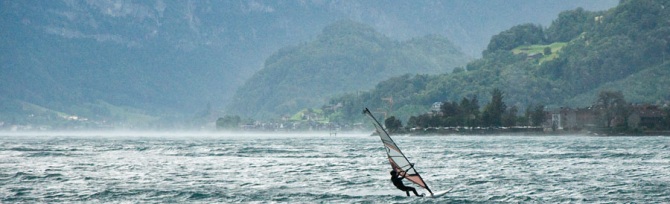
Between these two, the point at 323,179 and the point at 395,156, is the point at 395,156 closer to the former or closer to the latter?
the point at 395,156

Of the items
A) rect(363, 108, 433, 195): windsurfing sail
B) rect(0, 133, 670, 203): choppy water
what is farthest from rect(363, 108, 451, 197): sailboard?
rect(0, 133, 670, 203): choppy water

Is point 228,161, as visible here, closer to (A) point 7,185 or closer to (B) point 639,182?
(A) point 7,185

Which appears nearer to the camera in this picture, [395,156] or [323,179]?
[395,156]

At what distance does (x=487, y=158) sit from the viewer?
451 feet

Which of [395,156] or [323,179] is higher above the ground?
[395,156]

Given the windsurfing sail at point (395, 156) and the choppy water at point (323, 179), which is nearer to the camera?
the windsurfing sail at point (395, 156)

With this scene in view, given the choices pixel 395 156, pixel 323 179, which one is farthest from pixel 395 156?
pixel 323 179

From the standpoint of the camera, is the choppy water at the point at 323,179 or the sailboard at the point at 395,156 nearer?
the sailboard at the point at 395,156

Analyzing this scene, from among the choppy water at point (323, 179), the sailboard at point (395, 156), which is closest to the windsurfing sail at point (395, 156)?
the sailboard at point (395, 156)

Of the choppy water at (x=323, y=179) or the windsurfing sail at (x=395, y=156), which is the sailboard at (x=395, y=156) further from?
the choppy water at (x=323, y=179)

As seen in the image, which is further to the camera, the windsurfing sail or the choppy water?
the choppy water

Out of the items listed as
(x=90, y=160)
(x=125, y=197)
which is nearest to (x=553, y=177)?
(x=125, y=197)

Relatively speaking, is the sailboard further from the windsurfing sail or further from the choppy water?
the choppy water

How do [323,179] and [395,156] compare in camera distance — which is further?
[323,179]
